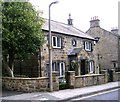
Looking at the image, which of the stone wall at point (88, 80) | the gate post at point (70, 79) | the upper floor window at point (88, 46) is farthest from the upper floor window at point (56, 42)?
the gate post at point (70, 79)

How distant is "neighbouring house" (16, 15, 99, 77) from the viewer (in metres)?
24.0

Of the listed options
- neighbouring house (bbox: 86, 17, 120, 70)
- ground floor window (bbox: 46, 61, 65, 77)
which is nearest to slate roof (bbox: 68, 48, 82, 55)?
ground floor window (bbox: 46, 61, 65, 77)

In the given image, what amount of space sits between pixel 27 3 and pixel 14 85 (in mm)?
6249

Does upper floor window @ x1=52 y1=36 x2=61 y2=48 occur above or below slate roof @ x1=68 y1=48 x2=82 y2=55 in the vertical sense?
above

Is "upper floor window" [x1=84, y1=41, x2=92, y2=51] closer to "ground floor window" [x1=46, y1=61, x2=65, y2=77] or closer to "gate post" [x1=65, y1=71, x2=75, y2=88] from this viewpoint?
"ground floor window" [x1=46, y1=61, x2=65, y2=77]

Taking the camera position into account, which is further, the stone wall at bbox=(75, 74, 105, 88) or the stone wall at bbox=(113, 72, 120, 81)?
the stone wall at bbox=(113, 72, 120, 81)

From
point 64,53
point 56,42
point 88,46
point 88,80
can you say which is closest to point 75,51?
point 64,53

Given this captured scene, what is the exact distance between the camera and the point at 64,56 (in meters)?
27.0

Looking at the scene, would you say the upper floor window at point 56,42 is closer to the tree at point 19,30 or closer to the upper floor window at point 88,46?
the upper floor window at point 88,46

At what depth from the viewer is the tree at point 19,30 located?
17547mm

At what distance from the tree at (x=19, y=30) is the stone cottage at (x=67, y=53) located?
4749 millimetres

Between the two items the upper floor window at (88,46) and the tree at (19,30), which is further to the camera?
the upper floor window at (88,46)

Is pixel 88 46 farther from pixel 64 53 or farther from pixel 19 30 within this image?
pixel 19 30

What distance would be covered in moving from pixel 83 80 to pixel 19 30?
6674mm
